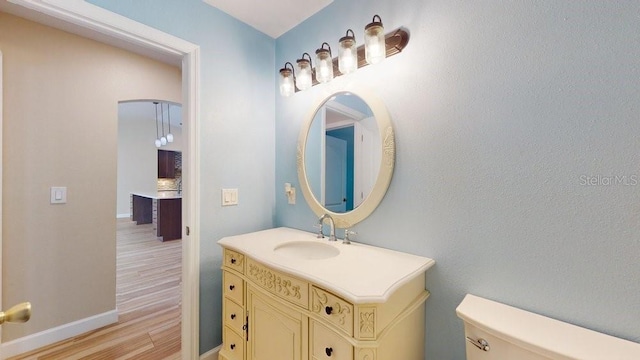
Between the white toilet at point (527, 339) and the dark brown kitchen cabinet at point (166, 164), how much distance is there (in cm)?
846

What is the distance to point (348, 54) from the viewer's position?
1.30 metres

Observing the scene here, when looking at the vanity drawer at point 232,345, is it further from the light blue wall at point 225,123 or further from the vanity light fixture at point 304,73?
the vanity light fixture at point 304,73

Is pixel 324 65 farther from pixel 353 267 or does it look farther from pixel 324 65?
pixel 353 267

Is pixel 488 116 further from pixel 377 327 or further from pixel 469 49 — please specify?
pixel 377 327

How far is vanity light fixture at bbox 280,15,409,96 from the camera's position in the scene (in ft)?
3.92

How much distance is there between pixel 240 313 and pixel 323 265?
67 centimetres

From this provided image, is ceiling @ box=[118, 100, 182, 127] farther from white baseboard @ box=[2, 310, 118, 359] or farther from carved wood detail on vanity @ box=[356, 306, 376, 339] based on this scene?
carved wood detail on vanity @ box=[356, 306, 376, 339]

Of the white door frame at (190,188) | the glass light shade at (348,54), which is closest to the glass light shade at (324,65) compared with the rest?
the glass light shade at (348,54)

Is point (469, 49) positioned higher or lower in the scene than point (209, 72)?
lower

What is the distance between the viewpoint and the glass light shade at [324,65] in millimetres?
1420

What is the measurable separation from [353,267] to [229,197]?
1.06 m

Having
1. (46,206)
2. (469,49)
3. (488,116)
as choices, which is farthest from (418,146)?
(46,206)

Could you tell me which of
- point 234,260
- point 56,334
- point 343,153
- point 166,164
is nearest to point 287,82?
point 343,153

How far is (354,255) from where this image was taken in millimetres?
1230
